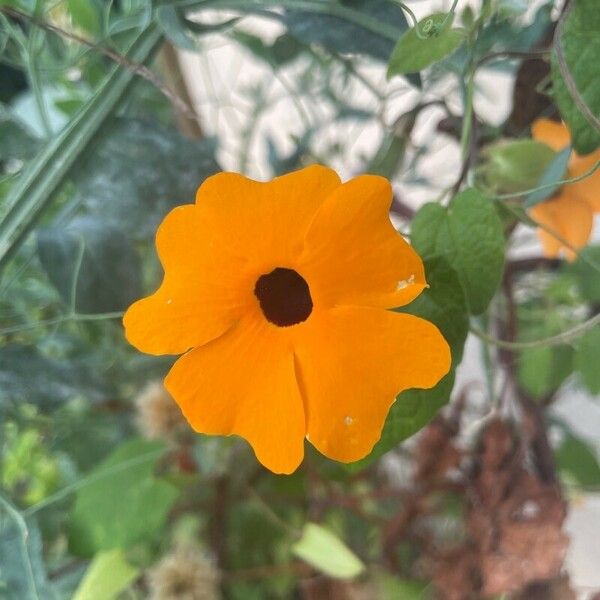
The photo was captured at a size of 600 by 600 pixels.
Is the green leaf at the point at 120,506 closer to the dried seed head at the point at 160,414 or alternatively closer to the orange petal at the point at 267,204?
the dried seed head at the point at 160,414

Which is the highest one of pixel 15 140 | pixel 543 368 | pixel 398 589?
pixel 15 140

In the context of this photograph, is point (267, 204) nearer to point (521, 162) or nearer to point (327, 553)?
point (521, 162)

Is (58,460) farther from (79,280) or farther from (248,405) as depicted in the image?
(248,405)

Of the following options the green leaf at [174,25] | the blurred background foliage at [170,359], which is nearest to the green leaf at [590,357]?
the blurred background foliage at [170,359]

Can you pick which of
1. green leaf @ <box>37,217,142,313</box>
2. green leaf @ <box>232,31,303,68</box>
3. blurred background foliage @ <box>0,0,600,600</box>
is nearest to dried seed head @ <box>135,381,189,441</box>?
blurred background foliage @ <box>0,0,600,600</box>

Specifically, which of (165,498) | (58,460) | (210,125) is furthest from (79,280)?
(210,125)

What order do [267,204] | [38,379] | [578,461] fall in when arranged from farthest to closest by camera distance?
1. [578,461]
2. [38,379]
3. [267,204]

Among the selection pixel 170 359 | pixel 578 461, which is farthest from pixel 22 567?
pixel 578 461
